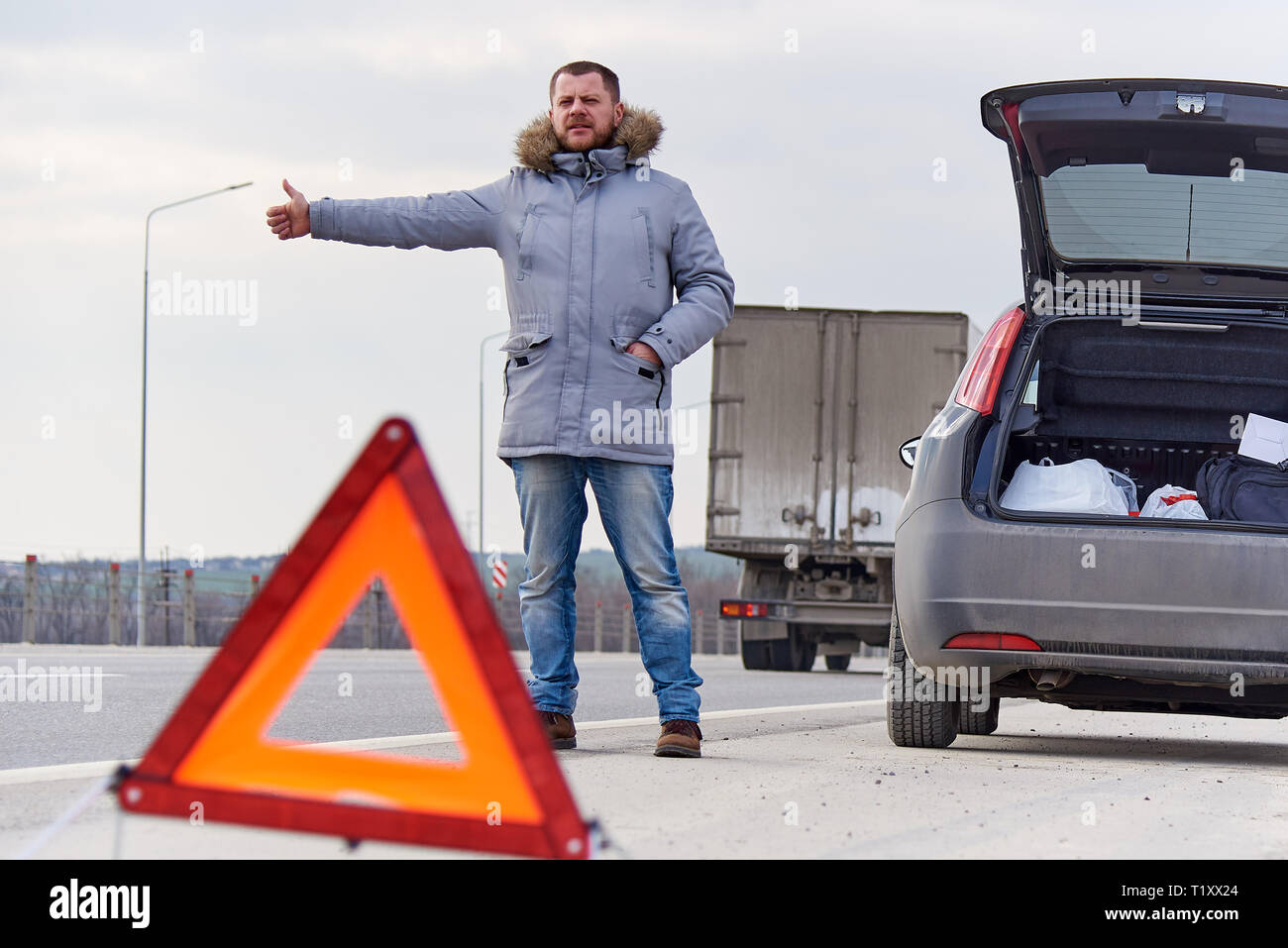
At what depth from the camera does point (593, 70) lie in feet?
17.6

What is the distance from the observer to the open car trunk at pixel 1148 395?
6.20 m

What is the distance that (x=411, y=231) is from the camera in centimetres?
534

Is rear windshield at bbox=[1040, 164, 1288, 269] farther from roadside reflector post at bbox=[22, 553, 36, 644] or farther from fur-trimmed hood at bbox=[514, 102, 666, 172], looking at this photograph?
roadside reflector post at bbox=[22, 553, 36, 644]

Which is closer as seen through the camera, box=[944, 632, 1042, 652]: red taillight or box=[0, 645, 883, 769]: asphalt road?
box=[944, 632, 1042, 652]: red taillight

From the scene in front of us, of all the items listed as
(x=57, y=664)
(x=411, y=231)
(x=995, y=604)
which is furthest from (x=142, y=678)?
(x=995, y=604)

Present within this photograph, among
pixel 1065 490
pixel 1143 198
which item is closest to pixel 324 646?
pixel 1065 490

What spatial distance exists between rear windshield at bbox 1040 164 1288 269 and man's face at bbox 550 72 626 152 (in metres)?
1.59

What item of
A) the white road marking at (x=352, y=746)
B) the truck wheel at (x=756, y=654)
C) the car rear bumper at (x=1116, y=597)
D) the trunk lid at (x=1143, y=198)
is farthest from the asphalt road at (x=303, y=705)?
the truck wheel at (x=756, y=654)

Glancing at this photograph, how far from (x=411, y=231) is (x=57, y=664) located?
8.12m

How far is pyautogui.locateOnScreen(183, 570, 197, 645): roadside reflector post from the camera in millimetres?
24953

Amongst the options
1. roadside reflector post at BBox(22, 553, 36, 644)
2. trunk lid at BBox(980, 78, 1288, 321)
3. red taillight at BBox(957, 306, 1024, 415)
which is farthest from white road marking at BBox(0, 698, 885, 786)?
roadside reflector post at BBox(22, 553, 36, 644)

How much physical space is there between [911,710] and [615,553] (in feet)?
4.24

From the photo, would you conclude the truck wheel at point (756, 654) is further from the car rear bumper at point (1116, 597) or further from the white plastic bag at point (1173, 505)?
the car rear bumper at point (1116, 597)
